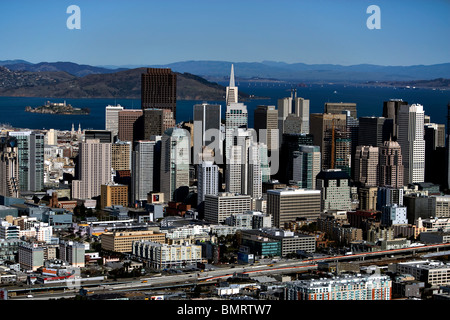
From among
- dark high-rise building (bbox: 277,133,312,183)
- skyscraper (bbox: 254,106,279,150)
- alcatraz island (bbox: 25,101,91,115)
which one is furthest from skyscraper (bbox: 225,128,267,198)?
alcatraz island (bbox: 25,101,91,115)

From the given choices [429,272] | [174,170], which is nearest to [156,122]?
[174,170]

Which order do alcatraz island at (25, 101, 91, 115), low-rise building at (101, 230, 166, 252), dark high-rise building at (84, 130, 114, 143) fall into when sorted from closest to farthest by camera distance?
1. low-rise building at (101, 230, 166, 252)
2. dark high-rise building at (84, 130, 114, 143)
3. alcatraz island at (25, 101, 91, 115)

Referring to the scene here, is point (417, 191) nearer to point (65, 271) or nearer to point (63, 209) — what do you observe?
point (63, 209)

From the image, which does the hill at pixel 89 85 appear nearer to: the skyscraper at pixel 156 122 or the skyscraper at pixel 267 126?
the skyscraper at pixel 156 122

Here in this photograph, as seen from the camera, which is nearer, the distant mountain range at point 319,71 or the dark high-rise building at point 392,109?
the distant mountain range at point 319,71

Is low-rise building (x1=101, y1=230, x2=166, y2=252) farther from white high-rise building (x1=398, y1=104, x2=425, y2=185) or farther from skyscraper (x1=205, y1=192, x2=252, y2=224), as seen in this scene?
white high-rise building (x1=398, y1=104, x2=425, y2=185)

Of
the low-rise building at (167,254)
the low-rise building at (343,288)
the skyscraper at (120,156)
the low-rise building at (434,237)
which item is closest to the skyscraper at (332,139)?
the skyscraper at (120,156)
